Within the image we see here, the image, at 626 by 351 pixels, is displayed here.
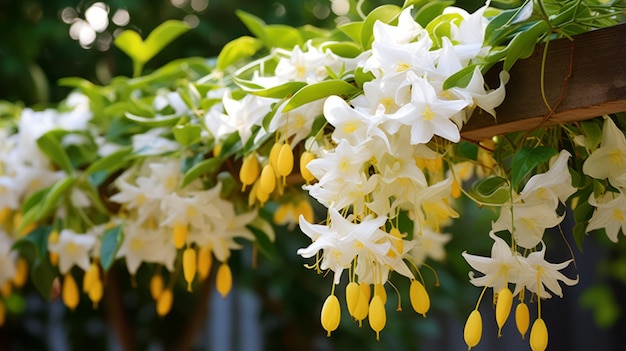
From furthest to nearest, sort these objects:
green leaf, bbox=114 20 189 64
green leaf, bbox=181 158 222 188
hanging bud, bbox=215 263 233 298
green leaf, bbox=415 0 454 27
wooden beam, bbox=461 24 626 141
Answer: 1. green leaf, bbox=114 20 189 64
2. hanging bud, bbox=215 263 233 298
3. green leaf, bbox=181 158 222 188
4. green leaf, bbox=415 0 454 27
5. wooden beam, bbox=461 24 626 141

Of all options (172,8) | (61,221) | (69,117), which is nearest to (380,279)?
(61,221)

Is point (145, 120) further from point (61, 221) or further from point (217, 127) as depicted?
point (61, 221)

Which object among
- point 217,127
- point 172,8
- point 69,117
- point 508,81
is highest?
point 508,81

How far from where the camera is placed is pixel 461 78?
0.77 metres

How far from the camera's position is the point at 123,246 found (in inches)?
48.0

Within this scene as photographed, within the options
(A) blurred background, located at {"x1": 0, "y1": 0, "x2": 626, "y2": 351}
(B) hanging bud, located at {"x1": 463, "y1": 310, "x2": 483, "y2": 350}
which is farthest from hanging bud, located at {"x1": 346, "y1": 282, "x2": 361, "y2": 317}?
(A) blurred background, located at {"x1": 0, "y1": 0, "x2": 626, "y2": 351}

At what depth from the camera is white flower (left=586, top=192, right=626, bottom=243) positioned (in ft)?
2.64

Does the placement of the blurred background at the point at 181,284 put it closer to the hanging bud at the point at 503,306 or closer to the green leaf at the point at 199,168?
the green leaf at the point at 199,168

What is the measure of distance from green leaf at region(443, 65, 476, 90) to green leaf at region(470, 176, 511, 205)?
127mm

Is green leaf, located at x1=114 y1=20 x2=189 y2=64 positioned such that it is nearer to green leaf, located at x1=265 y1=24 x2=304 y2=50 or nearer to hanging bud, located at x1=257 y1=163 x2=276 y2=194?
green leaf, located at x1=265 y1=24 x2=304 y2=50

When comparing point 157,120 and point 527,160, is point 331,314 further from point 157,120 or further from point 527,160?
point 157,120

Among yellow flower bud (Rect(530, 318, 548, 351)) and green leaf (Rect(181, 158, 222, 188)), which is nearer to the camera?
yellow flower bud (Rect(530, 318, 548, 351))

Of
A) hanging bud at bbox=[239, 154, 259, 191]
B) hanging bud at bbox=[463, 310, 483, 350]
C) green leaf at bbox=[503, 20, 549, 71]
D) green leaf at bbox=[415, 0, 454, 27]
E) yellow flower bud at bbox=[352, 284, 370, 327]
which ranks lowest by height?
hanging bud at bbox=[463, 310, 483, 350]

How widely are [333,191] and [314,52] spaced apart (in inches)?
8.9
